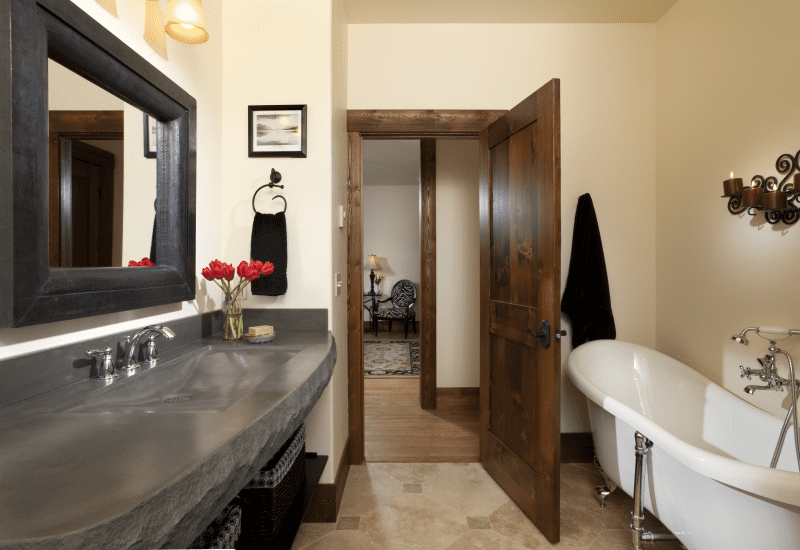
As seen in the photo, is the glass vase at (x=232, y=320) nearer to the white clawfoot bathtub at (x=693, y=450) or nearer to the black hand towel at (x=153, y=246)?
the black hand towel at (x=153, y=246)

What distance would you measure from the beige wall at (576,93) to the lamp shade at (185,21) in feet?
4.06

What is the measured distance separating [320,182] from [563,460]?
221 centimetres

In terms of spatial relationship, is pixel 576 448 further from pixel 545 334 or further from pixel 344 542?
pixel 344 542

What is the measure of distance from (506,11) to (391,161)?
350 cm

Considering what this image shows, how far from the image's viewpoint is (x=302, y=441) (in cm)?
153

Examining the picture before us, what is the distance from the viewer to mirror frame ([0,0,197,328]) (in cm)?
83

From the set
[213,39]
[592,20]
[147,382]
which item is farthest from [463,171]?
[147,382]

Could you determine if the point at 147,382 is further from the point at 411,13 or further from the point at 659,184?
the point at 659,184

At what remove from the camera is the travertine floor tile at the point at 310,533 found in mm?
1776

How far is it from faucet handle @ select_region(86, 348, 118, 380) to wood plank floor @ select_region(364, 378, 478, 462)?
1.81m

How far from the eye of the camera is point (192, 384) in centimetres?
129

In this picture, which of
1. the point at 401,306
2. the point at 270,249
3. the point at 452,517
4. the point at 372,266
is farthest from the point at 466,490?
the point at 372,266

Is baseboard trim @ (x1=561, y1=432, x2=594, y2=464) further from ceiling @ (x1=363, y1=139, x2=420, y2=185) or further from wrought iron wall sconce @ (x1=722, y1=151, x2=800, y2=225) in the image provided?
ceiling @ (x1=363, y1=139, x2=420, y2=185)

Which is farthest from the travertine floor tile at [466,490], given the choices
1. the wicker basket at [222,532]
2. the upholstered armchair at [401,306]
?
the upholstered armchair at [401,306]
